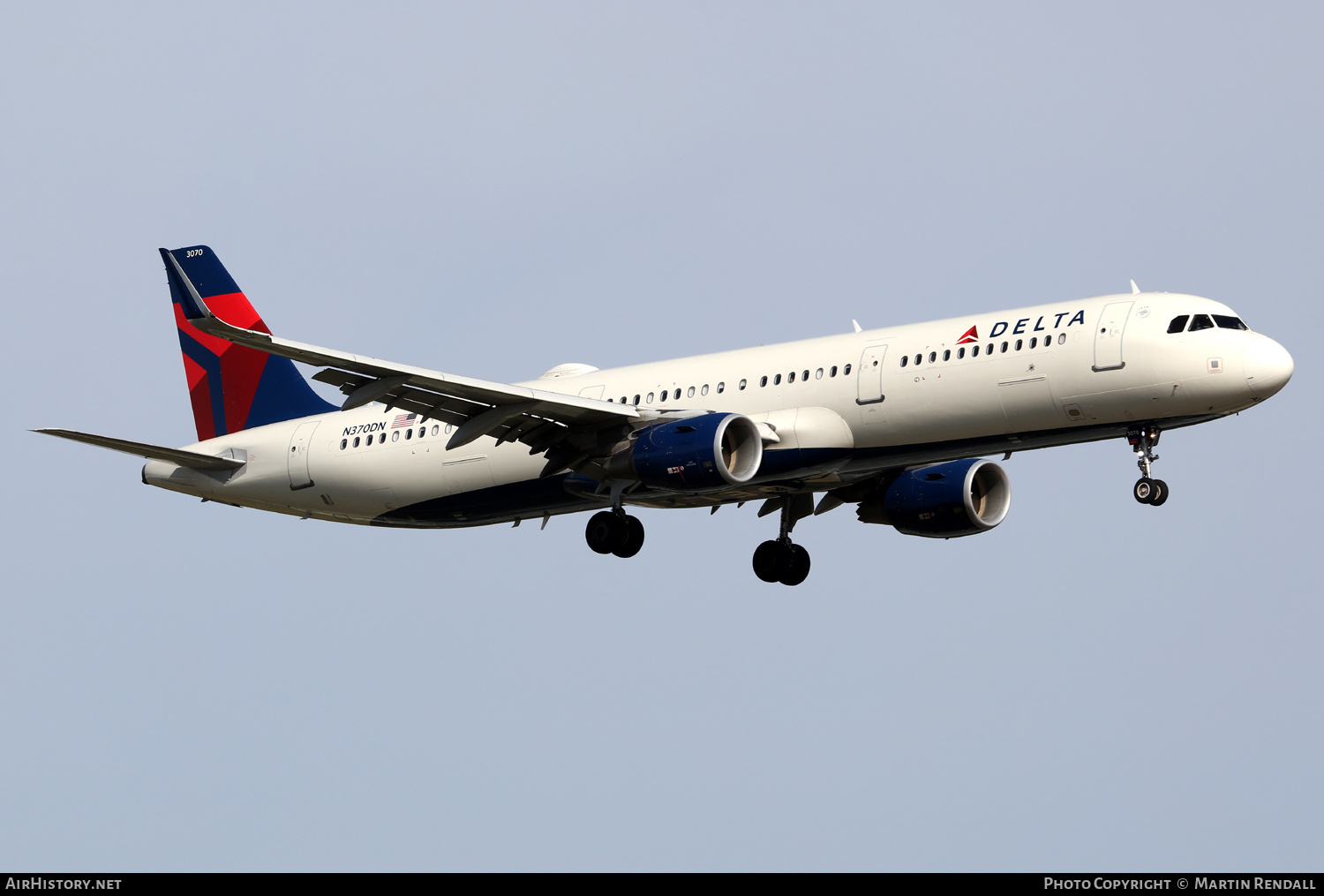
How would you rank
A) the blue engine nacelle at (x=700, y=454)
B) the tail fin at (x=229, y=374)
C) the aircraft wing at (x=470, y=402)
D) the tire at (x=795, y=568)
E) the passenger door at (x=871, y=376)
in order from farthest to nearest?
the tail fin at (x=229, y=374) → the tire at (x=795, y=568) → the passenger door at (x=871, y=376) → the blue engine nacelle at (x=700, y=454) → the aircraft wing at (x=470, y=402)

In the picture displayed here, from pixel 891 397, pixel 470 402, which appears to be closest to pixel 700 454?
pixel 891 397

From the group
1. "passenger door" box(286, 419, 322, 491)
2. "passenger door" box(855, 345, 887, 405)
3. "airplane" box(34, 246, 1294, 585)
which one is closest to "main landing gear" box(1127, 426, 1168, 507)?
"airplane" box(34, 246, 1294, 585)

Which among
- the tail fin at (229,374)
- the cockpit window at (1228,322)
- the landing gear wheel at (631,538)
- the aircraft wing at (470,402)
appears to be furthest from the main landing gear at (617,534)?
the cockpit window at (1228,322)

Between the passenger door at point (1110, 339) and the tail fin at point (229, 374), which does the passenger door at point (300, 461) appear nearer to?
the tail fin at point (229, 374)

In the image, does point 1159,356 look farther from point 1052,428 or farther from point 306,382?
point 306,382

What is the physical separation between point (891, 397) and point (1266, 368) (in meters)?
7.75

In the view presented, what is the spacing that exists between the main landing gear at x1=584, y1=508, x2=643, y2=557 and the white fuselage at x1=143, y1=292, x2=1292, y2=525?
86 centimetres

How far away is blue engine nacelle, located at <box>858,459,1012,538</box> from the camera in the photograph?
143ft

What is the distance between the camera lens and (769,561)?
1849 inches

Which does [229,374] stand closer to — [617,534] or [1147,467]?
[617,534]

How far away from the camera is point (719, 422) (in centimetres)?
3900

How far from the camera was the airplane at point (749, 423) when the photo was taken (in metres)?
37.0

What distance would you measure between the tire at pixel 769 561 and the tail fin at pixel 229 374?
1247 cm
